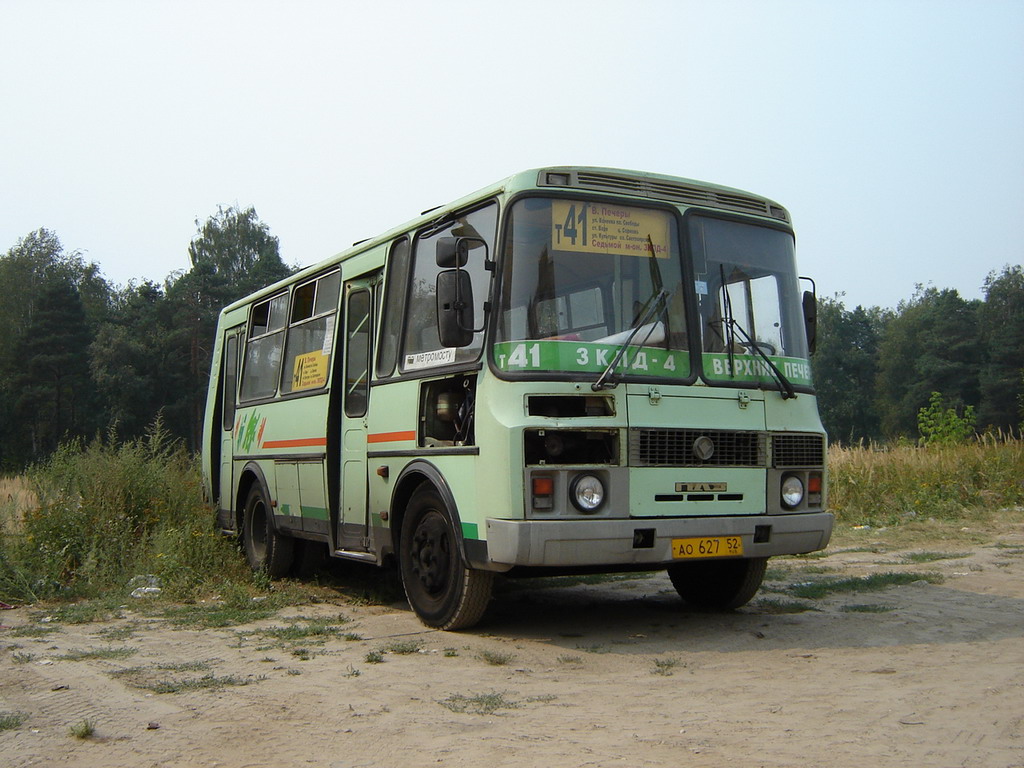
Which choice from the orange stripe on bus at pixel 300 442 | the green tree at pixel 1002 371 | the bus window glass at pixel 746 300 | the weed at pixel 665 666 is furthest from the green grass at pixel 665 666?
the green tree at pixel 1002 371

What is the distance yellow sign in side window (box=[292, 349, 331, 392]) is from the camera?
10.1 meters

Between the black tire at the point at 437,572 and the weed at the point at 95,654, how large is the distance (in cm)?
202

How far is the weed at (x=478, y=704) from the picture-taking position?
5324 millimetres

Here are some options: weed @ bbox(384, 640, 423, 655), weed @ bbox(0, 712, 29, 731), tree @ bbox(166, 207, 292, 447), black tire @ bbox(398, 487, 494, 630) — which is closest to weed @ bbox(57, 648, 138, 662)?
weed @ bbox(0, 712, 29, 731)

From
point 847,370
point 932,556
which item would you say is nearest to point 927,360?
point 847,370

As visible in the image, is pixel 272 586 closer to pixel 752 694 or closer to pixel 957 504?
pixel 752 694

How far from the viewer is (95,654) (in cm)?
712

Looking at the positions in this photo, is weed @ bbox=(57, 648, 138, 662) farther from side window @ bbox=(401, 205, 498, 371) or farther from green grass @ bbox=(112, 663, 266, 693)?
side window @ bbox=(401, 205, 498, 371)

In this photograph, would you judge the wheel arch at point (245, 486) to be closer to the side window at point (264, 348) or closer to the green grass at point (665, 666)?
the side window at point (264, 348)

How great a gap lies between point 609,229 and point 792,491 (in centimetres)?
230

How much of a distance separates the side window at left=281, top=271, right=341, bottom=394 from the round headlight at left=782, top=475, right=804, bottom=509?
4291mm

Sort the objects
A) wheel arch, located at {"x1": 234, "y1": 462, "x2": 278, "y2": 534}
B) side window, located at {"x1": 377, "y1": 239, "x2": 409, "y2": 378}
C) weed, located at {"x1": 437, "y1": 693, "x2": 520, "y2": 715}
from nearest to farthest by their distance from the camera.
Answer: weed, located at {"x1": 437, "y1": 693, "x2": 520, "y2": 715} < side window, located at {"x1": 377, "y1": 239, "x2": 409, "y2": 378} < wheel arch, located at {"x1": 234, "y1": 462, "x2": 278, "y2": 534}

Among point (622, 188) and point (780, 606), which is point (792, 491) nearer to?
point (780, 606)

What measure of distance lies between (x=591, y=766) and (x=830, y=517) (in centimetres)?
428
